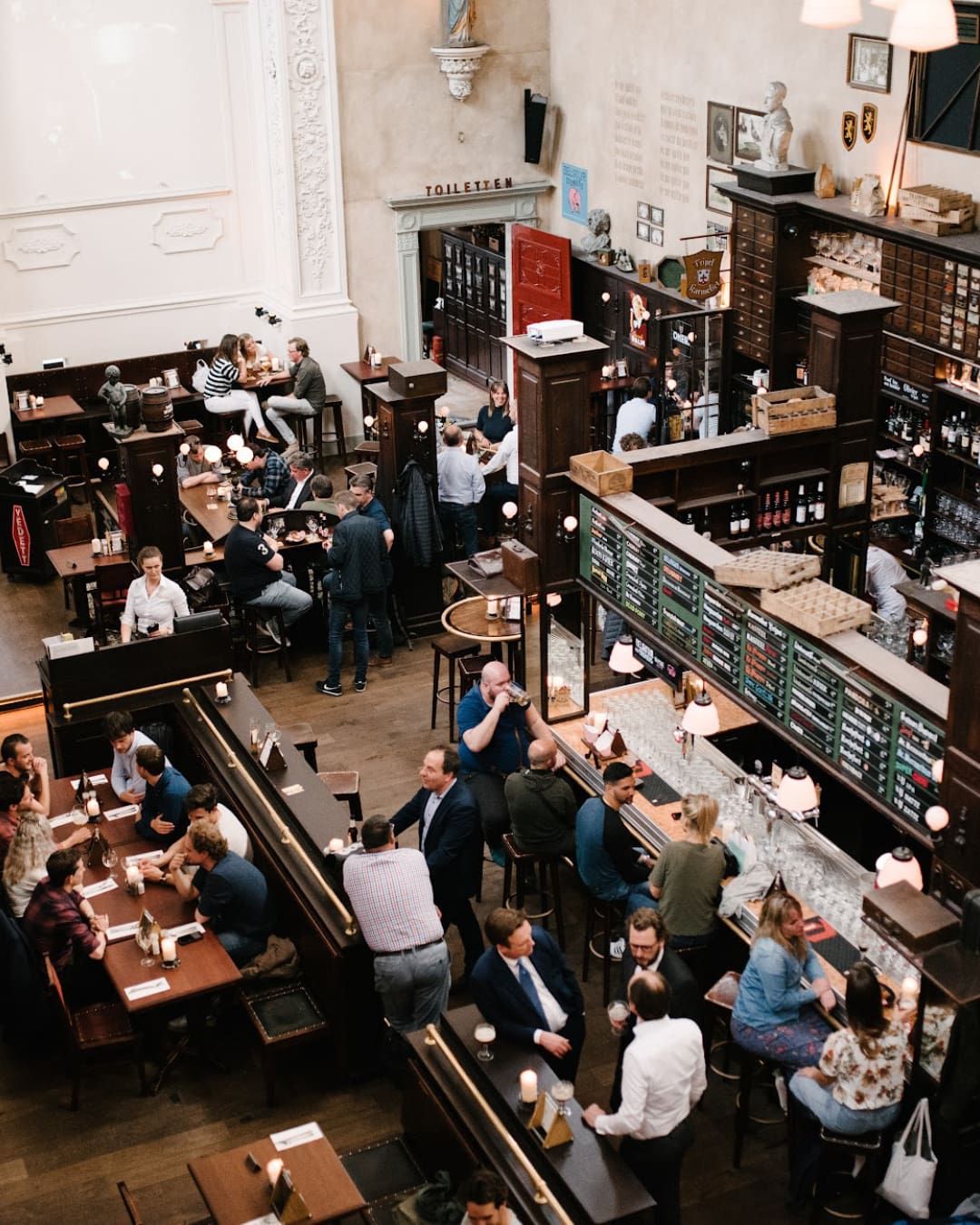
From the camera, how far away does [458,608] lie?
969cm

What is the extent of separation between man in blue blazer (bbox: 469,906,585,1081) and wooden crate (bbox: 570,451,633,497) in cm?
300

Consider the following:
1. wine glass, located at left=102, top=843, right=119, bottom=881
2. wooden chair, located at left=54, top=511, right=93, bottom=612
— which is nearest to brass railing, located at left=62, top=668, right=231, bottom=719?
wine glass, located at left=102, top=843, right=119, bottom=881

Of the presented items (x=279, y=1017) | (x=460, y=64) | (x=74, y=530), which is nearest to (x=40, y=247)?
(x=74, y=530)

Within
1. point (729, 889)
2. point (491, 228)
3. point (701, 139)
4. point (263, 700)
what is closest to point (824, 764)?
point (729, 889)

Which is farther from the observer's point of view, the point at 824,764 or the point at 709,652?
the point at 709,652

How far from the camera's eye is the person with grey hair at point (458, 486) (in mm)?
11883

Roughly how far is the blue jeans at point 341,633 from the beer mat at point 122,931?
367 centimetres

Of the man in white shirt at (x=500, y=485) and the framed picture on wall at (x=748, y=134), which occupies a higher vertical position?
the framed picture on wall at (x=748, y=134)

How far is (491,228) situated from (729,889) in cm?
1233

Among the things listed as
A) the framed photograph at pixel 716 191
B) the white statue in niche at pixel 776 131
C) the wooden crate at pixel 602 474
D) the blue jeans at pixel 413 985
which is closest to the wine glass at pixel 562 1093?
the blue jeans at pixel 413 985

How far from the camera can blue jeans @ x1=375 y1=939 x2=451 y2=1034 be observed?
6762 millimetres

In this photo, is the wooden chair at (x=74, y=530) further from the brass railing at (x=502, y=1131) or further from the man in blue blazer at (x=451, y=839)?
the brass railing at (x=502, y=1131)

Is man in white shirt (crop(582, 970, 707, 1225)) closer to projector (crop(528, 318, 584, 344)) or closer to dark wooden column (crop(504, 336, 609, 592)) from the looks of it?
dark wooden column (crop(504, 336, 609, 592))

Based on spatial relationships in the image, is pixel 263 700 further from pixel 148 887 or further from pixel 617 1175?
pixel 617 1175
